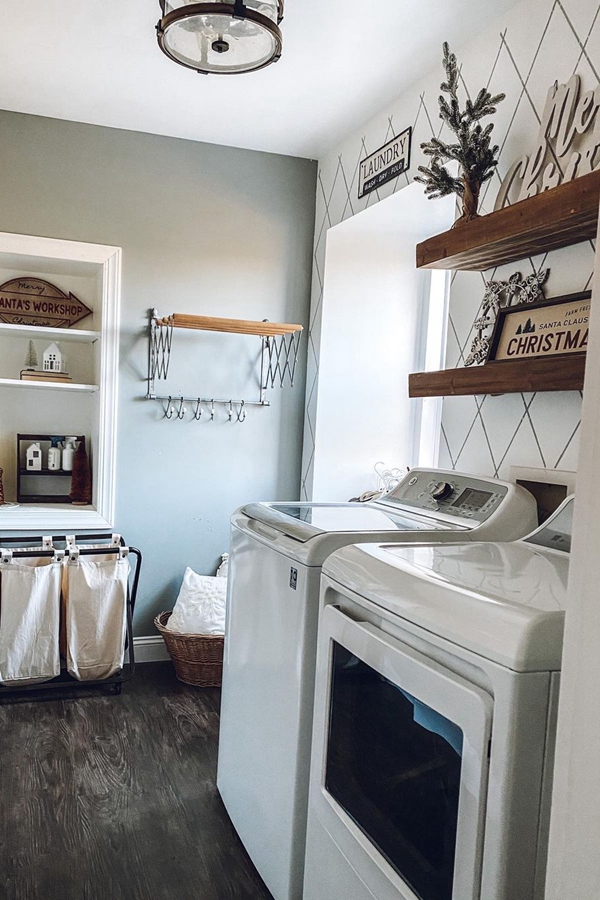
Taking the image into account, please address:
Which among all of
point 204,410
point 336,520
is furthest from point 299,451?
point 336,520

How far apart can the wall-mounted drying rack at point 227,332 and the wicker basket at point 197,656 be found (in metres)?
0.99

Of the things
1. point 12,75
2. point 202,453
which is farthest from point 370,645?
point 12,75

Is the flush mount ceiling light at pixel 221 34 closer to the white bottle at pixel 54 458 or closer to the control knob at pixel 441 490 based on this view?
the control knob at pixel 441 490

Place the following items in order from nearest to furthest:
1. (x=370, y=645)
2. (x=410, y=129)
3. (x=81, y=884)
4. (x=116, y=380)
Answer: (x=370, y=645) → (x=81, y=884) → (x=410, y=129) → (x=116, y=380)

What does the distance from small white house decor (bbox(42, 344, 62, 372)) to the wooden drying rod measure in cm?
52

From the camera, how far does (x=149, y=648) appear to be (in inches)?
131

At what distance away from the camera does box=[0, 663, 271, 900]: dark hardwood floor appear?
1.83 m

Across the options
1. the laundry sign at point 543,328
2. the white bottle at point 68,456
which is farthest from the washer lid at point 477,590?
the white bottle at point 68,456

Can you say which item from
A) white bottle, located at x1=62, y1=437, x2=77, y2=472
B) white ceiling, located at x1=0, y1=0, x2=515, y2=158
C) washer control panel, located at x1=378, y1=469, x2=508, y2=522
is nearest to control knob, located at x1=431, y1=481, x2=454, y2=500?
washer control panel, located at x1=378, y1=469, x2=508, y2=522

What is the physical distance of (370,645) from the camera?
127 centimetres

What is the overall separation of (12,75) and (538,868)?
2.96 metres

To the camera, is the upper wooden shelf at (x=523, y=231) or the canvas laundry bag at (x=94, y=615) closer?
the upper wooden shelf at (x=523, y=231)

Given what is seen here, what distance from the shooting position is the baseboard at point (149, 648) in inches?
130

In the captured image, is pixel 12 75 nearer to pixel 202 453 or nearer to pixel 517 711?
pixel 202 453
